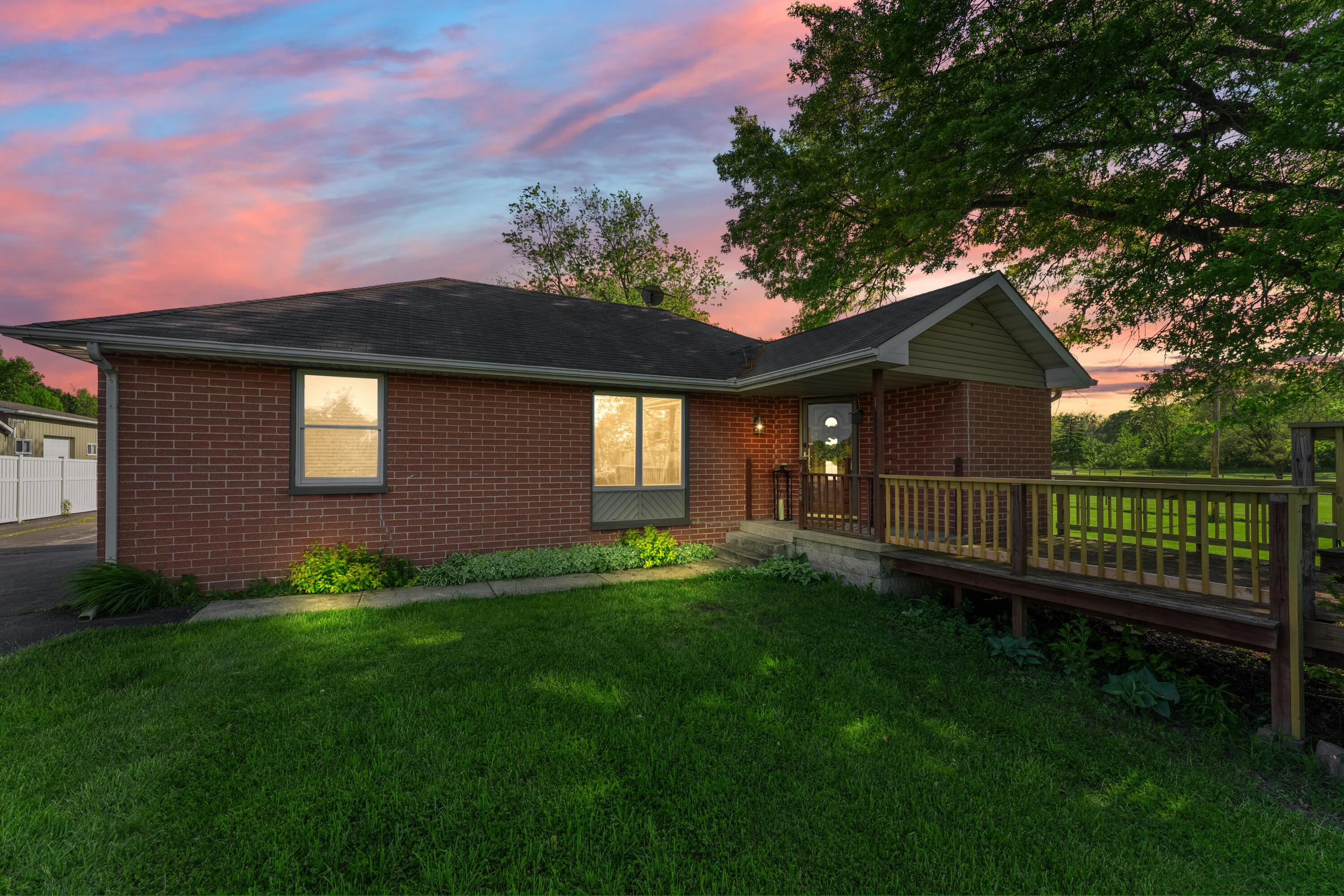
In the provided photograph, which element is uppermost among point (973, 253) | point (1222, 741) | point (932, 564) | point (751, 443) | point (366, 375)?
point (973, 253)

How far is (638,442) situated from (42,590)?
828cm

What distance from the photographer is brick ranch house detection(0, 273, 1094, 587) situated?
6.27 m

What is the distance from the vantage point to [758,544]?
889cm

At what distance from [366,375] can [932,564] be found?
780cm

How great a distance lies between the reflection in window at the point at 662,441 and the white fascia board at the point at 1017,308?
3.93 metres

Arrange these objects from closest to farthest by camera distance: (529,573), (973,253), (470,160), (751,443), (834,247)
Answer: (529,573)
(751,443)
(470,160)
(973,253)
(834,247)

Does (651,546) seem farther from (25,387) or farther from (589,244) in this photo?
(25,387)

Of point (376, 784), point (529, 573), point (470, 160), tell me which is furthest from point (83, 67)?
point (376, 784)

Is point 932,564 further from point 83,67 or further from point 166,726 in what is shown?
point 83,67

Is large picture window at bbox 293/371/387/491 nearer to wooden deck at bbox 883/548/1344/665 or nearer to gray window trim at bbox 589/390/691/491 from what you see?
gray window trim at bbox 589/390/691/491

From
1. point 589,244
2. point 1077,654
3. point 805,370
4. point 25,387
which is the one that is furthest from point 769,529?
point 25,387

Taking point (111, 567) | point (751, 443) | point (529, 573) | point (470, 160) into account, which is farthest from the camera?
point (470, 160)

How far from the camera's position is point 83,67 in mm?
7133

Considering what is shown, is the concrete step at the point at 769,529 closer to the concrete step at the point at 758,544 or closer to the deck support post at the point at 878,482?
the concrete step at the point at 758,544
